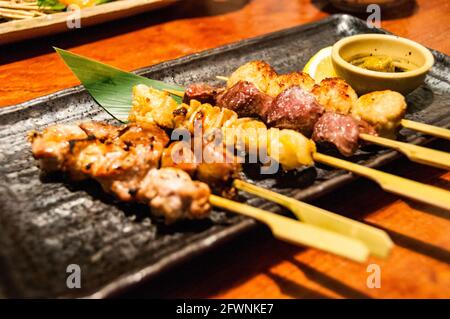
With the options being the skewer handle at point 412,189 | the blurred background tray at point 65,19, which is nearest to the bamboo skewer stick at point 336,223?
the skewer handle at point 412,189

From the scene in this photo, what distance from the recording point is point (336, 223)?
6.67 ft

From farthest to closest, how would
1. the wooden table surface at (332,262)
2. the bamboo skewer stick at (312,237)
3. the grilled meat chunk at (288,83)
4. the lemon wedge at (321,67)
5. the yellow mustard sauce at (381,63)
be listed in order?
the lemon wedge at (321,67) → the yellow mustard sauce at (381,63) → the grilled meat chunk at (288,83) → the wooden table surface at (332,262) → the bamboo skewer stick at (312,237)

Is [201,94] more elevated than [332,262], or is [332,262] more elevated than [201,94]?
[201,94]

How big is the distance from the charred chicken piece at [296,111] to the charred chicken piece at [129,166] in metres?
0.74

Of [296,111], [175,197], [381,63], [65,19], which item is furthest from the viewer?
[65,19]

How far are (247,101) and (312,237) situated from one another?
1.38 m

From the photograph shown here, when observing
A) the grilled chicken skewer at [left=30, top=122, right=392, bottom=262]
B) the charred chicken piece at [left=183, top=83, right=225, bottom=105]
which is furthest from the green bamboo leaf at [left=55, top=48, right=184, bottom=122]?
the grilled chicken skewer at [left=30, top=122, right=392, bottom=262]

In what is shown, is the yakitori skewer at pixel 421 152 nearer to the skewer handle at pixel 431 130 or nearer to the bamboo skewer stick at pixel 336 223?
the skewer handle at pixel 431 130

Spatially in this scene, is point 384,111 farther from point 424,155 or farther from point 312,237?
point 312,237

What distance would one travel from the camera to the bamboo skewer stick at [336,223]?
6.06ft

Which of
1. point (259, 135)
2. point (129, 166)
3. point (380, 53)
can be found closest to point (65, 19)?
point (129, 166)

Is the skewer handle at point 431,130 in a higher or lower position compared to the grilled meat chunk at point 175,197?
higher
